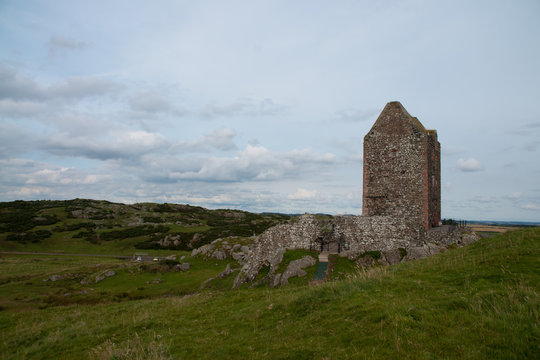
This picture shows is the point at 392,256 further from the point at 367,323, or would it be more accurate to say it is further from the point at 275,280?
the point at 367,323

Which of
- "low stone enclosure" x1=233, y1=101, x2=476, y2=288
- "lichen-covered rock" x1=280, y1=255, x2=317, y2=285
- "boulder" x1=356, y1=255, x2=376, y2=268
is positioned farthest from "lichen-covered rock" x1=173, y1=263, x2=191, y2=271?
"boulder" x1=356, y1=255, x2=376, y2=268

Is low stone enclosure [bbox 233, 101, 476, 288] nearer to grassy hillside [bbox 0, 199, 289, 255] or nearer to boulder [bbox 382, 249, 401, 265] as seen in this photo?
boulder [bbox 382, 249, 401, 265]

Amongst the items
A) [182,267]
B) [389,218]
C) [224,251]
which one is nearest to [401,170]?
[389,218]

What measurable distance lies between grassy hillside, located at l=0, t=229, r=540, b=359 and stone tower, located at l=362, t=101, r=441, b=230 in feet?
35.2

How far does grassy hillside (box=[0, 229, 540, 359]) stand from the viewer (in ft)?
22.8

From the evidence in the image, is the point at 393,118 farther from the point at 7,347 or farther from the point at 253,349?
the point at 7,347

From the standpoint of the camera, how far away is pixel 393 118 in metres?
27.9

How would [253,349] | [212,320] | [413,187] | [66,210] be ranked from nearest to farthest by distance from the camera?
1. [253,349]
2. [212,320]
3. [413,187]
4. [66,210]

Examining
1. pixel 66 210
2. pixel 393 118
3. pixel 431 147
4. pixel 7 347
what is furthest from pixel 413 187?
pixel 66 210

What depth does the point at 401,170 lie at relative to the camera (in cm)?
2711

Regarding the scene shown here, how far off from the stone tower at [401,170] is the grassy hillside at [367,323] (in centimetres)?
1072

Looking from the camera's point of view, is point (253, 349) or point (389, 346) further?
point (253, 349)

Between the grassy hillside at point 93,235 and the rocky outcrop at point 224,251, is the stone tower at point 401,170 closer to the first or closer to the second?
the rocky outcrop at point 224,251

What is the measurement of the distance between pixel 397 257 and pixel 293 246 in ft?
25.3
